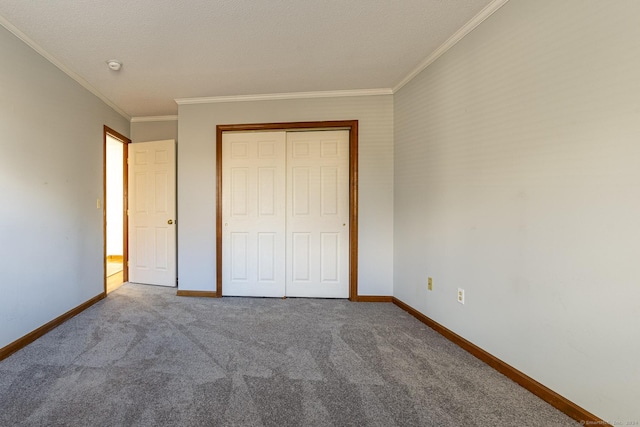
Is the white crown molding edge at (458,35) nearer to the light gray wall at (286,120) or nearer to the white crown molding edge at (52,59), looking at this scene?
the light gray wall at (286,120)

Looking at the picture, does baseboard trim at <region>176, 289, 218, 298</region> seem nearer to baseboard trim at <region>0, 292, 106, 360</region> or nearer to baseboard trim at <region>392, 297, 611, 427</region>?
baseboard trim at <region>0, 292, 106, 360</region>

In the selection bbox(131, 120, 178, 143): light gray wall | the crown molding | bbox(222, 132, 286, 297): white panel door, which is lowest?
bbox(222, 132, 286, 297): white panel door

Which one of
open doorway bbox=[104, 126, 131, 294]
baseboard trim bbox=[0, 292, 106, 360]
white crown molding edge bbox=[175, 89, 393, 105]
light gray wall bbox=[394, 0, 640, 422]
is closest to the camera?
light gray wall bbox=[394, 0, 640, 422]

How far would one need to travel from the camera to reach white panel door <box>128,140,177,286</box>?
3.38 m

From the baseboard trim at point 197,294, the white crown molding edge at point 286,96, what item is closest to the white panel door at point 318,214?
the white crown molding edge at point 286,96

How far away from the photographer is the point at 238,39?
1951 mm

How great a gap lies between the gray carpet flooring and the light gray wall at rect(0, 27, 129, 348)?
35cm

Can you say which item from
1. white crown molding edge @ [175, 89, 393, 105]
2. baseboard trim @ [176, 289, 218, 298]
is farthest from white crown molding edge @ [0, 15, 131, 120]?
baseboard trim @ [176, 289, 218, 298]

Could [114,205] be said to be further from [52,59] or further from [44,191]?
[52,59]

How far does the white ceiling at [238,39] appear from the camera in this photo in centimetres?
165

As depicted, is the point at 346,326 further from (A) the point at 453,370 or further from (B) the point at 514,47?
(B) the point at 514,47

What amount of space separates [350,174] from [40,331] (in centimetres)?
314

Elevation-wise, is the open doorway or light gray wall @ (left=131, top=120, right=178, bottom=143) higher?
light gray wall @ (left=131, top=120, right=178, bottom=143)

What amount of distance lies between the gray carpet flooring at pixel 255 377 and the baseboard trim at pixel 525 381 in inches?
1.4
